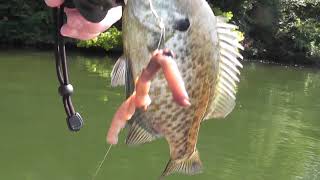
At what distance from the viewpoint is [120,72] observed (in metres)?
1.20

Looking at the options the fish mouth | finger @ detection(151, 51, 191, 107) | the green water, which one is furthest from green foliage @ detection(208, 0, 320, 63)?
finger @ detection(151, 51, 191, 107)

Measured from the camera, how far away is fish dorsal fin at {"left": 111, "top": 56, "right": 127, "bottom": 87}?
3.90 ft

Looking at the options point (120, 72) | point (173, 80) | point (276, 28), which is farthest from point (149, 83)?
point (276, 28)

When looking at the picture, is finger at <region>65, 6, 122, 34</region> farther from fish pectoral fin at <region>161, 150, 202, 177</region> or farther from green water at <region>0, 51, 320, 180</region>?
green water at <region>0, 51, 320, 180</region>

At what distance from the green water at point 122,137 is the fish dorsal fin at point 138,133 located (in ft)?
26.8

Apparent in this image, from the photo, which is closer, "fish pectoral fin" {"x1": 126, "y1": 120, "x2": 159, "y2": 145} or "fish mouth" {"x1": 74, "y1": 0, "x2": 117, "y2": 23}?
"fish mouth" {"x1": 74, "y1": 0, "x2": 117, "y2": 23}

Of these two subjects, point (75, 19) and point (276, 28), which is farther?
point (276, 28)

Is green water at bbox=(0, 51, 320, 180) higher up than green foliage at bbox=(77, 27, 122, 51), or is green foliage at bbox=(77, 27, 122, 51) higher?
green water at bbox=(0, 51, 320, 180)

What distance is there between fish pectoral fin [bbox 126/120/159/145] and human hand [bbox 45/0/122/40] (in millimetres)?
237

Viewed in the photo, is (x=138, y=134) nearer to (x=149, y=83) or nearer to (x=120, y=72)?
(x=120, y=72)

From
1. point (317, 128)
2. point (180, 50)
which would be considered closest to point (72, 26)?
point (180, 50)

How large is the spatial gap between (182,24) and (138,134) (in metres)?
0.27

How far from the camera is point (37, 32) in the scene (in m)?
22.6

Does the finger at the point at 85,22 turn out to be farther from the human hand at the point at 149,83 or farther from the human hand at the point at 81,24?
the human hand at the point at 149,83
